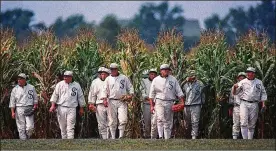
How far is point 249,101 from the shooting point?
22.0 metres

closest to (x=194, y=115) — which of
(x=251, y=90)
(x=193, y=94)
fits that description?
(x=193, y=94)

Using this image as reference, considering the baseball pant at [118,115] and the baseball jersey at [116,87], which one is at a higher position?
the baseball jersey at [116,87]

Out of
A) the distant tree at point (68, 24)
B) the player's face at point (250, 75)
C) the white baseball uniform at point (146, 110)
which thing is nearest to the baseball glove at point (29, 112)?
the white baseball uniform at point (146, 110)

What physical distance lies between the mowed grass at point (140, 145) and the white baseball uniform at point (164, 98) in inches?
84.0

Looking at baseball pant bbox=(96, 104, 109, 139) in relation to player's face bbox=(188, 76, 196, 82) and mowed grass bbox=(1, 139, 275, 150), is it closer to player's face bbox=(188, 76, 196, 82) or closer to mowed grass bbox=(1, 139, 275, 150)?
player's face bbox=(188, 76, 196, 82)

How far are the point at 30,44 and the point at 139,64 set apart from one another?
3.13 metres

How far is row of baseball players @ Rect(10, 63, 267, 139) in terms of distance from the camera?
21.9 m

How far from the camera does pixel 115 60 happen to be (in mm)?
24250

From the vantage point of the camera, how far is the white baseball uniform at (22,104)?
22344 millimetres

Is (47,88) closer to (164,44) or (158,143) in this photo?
(164,44)

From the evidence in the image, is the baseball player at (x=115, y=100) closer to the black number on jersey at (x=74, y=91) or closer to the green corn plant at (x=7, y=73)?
the black number on jersey at (x=74, y=91)

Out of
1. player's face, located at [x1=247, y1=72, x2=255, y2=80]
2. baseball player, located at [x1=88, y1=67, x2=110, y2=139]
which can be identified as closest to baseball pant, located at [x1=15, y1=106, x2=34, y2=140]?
baseball player, located at [x1=88, y1=67, x2=110, y2=139]

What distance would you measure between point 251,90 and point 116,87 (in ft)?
11.3

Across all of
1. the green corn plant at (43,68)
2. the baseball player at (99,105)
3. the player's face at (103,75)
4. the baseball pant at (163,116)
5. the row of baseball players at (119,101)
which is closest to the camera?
the baseball pant at (163,116)
